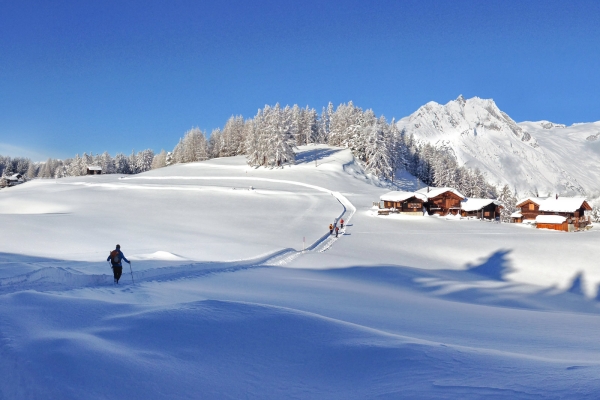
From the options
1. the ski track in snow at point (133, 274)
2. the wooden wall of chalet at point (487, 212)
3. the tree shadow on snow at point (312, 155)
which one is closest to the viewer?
the ski track in snow at point (133, 274)

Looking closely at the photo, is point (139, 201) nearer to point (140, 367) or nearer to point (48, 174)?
point (140, 367)

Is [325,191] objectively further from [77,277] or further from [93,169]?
[93,169]

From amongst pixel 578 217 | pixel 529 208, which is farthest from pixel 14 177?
pixel 578 217

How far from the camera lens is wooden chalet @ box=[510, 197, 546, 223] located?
62231 millimetres

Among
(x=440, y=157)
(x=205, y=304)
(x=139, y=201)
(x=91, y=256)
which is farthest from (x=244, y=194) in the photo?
(x=440, y=157)

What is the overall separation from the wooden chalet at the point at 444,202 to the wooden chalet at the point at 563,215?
1116 cm

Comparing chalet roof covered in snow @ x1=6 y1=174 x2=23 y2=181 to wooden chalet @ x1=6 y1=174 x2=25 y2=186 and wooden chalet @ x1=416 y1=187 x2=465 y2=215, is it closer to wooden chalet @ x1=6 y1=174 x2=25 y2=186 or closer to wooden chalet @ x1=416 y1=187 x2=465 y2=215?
wooden chalet @ x1=6 y1=174 x2=25 y2=186

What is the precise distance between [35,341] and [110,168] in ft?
463

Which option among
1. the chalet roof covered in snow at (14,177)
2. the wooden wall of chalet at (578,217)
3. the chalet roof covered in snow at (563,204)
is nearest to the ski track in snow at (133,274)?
the chalet roof covered in snow at (563,204)

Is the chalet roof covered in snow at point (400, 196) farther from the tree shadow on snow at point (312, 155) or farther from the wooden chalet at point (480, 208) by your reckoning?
the tree shadow on snow at point (312, 155)

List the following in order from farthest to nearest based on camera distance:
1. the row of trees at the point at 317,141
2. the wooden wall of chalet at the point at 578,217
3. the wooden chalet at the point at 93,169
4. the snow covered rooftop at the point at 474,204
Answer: the wooden chalet at the point at 93,169
the row of trees at the point at 317,141
the snow covered rooftop at the point at 474,204
the wooden wall of chalet at the point at 578,217

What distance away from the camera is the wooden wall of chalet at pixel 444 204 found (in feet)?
205

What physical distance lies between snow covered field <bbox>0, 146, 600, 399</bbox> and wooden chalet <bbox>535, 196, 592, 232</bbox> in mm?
19402

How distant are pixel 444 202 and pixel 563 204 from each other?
16.3m
